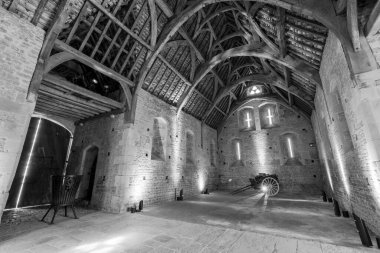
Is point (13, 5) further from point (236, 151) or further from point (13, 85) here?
point (236, 151)

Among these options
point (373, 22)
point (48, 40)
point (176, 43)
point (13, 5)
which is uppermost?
point (176, 43)

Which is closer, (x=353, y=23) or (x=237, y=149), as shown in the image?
(x=353, y=23)

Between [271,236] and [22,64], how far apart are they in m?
6.19

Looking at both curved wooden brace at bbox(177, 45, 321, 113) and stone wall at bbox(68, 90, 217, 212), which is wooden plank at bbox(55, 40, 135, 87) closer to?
stone wall at bbox(68, 90, 217, 212)

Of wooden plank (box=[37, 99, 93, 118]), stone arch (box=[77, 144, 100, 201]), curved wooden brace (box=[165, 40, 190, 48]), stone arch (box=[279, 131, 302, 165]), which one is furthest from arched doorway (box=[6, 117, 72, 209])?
stone arch (box=[279, 131, 302, 165])

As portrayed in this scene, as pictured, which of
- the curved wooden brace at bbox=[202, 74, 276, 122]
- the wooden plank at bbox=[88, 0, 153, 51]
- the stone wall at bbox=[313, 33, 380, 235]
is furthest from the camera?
the curved wooden brace at bbox=[202, 74, 276, 122]

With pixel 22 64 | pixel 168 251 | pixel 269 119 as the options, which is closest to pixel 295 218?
pixel 168 251

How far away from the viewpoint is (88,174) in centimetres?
712

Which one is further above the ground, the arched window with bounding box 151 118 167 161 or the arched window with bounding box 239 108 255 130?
the arched window with bounding box 239 108 255 130

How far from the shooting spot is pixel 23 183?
6852mm

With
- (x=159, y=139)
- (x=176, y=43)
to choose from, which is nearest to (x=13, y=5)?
(x=176, y=43)

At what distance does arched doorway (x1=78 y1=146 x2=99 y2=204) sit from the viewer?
673 cm

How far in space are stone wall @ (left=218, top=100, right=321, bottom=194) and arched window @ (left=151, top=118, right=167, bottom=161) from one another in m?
5.82

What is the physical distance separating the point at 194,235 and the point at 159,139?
487cm
